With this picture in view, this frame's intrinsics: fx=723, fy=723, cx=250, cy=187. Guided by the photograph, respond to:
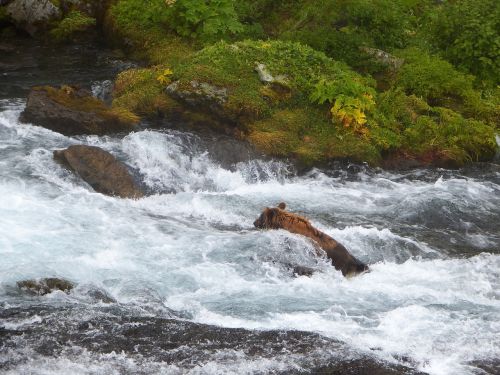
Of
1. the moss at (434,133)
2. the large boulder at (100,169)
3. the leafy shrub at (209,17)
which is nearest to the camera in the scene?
the large boulder at (100,169)

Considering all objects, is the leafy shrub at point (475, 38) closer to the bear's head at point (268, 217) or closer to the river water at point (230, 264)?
the river water at point (230, 264)

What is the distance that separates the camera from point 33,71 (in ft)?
58.2

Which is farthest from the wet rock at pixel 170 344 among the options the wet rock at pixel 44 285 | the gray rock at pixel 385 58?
the gray rock at pixel 385 58

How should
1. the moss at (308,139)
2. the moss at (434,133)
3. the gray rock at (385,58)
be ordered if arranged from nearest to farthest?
the moss at (308,139) < the moss at (434,133) < the gray rock at (385,58)

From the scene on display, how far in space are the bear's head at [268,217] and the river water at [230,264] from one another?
250mm

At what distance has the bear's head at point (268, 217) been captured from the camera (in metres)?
10.9

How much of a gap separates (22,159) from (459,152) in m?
8.52

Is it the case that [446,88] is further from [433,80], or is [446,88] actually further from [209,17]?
[209,17]

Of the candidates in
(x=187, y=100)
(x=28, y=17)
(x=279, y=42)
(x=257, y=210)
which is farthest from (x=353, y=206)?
(x=28, y=17)

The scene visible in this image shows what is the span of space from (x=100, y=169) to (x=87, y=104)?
2.63 meters

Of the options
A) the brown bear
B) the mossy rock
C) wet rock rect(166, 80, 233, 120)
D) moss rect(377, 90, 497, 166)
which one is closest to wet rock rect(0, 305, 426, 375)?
the brown bear

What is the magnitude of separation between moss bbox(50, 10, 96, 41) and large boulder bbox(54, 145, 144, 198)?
861 cm

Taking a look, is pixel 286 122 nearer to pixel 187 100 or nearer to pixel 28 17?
pixel 187 100

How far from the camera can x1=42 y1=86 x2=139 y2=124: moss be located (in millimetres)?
14211
